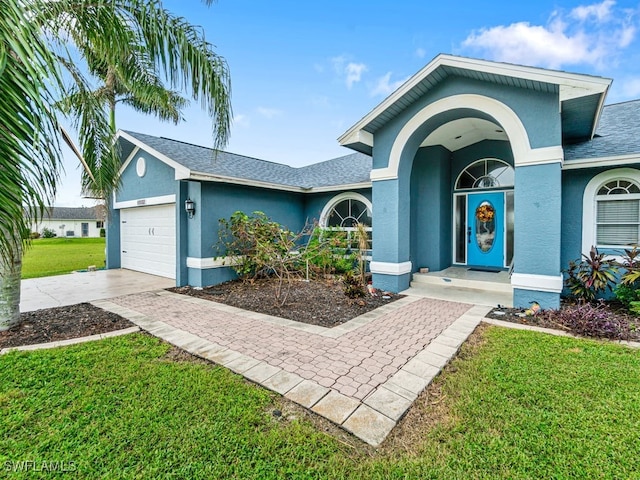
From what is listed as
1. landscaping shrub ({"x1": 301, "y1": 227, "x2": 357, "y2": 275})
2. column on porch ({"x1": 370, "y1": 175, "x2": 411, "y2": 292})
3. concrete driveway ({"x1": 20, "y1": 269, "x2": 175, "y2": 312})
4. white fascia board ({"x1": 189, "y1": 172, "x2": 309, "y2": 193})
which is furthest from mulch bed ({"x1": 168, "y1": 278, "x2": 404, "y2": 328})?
white fascia board ({"x1": 189, "y1": 172, "x2": 309, "y2": 193})

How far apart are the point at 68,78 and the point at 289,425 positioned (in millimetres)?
6563

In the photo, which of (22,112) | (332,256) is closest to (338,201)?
(332,256)

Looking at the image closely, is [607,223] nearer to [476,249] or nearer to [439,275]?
[476,249]

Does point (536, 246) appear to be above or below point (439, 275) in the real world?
above

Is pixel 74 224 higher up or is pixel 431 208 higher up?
pixel 74 224

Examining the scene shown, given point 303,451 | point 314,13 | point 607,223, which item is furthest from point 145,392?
point 314,13

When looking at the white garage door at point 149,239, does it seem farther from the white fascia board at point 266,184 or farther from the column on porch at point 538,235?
the column on porch at point 538,235

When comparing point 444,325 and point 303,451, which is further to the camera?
point 444,325

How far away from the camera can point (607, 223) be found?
285 inches

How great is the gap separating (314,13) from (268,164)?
251 inches

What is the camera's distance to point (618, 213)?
712cm

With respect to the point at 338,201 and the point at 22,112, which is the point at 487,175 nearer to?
the point at 338,201

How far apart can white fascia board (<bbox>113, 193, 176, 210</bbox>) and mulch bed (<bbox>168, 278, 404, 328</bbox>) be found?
119 inches

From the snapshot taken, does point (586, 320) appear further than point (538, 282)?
No
